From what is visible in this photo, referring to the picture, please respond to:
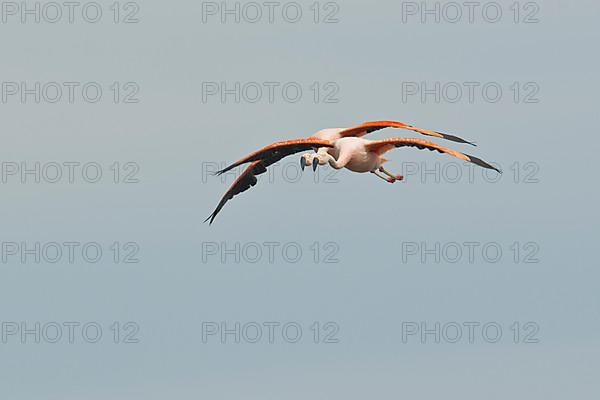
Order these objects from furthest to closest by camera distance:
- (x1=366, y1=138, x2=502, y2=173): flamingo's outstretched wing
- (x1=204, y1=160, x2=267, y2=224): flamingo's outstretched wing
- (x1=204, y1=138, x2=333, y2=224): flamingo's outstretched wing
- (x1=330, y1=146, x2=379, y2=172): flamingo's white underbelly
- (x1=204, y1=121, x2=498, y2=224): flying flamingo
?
1. (x1=204, y1=160, x2=267, y2=224): flamingo's outstretched wing
2. (x1=204, y1=138, x2=333, y2=224): flamingo's outstretched wing
3. (x1=330, y1=146, x2=379, y2=172): flamingo's white underbelly
4. (x1=204, y1=121, x2=498, y2=224): flying flamingo
5. (x1=366, y1=138, x2=502, y2=173): flamingo's outstretched wing

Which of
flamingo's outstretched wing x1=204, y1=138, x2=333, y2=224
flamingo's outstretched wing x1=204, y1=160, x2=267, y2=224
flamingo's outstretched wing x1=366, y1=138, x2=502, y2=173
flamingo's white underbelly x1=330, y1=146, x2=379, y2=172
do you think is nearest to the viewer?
flamingo's outstretched wing x1=366, y1=138, x2=502, y2=173

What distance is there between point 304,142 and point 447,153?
5.69 m

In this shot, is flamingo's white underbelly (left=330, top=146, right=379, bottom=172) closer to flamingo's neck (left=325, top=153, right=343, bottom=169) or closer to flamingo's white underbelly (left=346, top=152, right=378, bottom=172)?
flamingo's white underbelly (left=346, top=152, right=378, bottom=172)

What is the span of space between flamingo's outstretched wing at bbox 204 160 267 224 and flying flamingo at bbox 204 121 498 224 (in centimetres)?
345

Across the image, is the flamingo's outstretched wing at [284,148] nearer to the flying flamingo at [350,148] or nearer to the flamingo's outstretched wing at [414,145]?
the flying flamingo at [350,148]

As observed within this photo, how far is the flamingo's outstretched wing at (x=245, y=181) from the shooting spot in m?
76.4

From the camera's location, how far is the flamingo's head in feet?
219

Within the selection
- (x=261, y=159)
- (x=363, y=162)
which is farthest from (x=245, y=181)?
(x=363, y=162)

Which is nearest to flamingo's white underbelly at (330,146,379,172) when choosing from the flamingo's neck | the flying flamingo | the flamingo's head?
the flying flamingo

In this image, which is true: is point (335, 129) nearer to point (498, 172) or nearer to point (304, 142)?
point (304, 142)

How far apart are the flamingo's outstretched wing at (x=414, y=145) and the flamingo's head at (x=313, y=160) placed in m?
2.22

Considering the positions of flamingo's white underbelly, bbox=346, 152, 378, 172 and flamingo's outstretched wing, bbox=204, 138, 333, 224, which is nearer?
flamingo's white underbelly, bbox=346, 152, 378, 172

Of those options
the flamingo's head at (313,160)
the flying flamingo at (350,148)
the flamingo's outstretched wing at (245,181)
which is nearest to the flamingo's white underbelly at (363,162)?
the flying flamingo at (350,148)

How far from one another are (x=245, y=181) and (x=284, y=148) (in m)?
7.24
